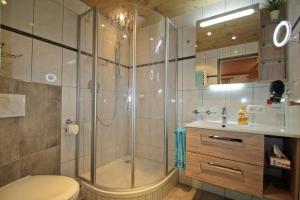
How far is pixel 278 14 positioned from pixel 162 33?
1.13 meters

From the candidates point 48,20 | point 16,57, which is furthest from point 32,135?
point 48,20

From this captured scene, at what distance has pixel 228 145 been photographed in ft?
4.00

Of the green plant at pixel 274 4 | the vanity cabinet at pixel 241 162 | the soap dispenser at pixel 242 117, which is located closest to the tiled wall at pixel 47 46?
the vanity cabinet at pixel 241 162

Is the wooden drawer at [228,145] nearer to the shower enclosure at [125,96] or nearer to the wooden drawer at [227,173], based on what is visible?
the wooden drawer at [227,173]

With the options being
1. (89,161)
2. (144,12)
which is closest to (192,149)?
(89,161)

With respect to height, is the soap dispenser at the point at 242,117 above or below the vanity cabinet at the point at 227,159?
above

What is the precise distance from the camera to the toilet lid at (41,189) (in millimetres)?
907

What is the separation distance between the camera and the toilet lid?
907 millimetres

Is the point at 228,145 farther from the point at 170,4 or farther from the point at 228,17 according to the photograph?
the point at 170,4

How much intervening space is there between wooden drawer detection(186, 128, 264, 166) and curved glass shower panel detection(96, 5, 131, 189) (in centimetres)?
81

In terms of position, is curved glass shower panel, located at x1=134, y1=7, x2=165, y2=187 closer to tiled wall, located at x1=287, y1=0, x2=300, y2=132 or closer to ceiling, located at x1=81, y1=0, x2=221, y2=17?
ceiling, located at x1=81, y1=0, x2=221, y2=17

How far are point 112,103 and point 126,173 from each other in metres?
0.86

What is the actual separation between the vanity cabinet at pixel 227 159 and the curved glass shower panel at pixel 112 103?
769mm

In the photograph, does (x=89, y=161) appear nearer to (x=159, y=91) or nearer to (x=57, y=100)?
(x=57, y=100)
